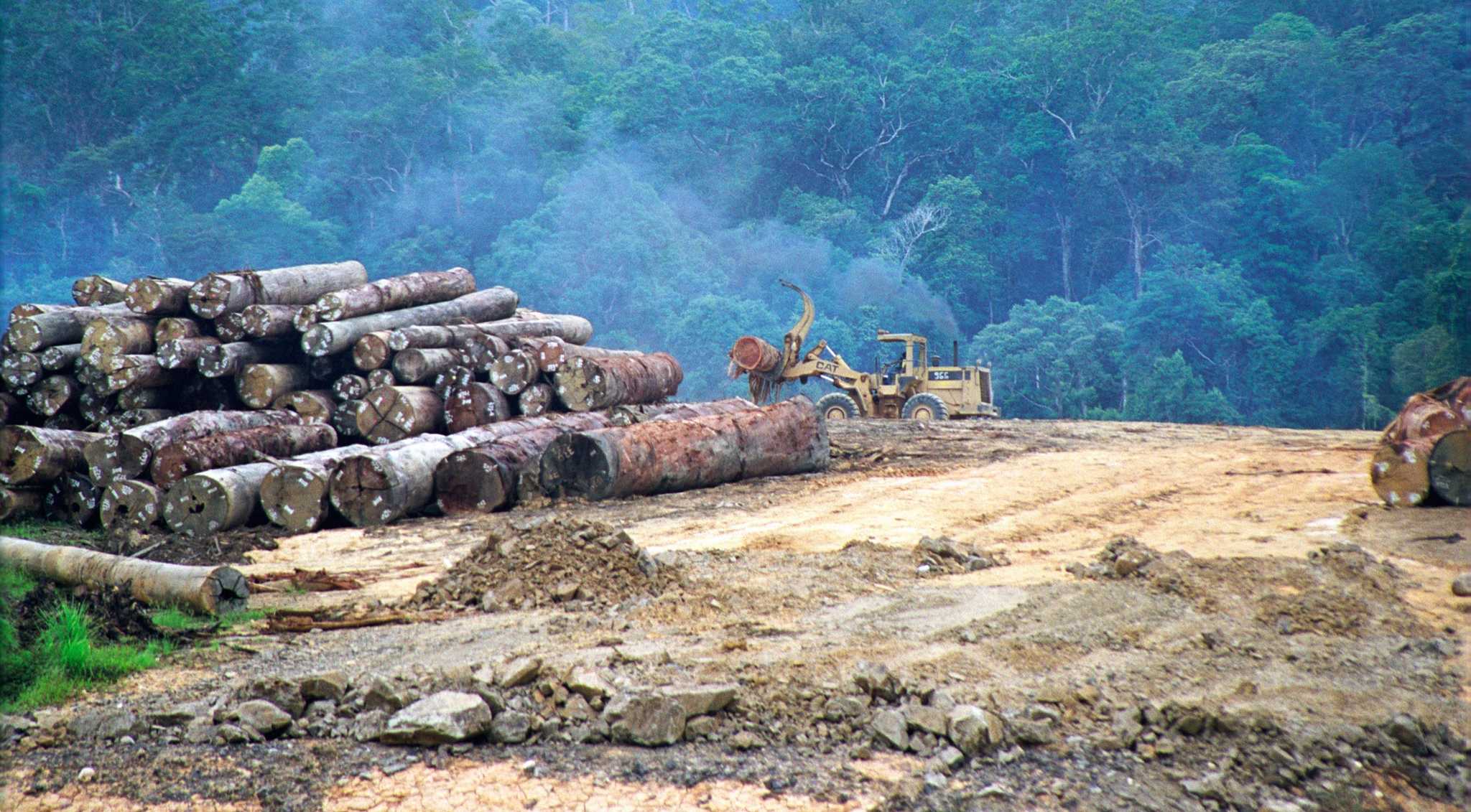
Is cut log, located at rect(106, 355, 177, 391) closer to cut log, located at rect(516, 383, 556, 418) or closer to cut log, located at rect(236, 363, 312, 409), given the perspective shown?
cut log, located at rect(236, 363, 312, 409)

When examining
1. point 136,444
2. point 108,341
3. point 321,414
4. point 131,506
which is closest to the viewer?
point 131,506

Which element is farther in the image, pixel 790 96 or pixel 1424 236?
pixel 790 96

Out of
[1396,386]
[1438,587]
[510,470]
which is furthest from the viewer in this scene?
[1396,386]

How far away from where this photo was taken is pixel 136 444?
40.9 ft

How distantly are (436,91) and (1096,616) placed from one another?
50.1 m

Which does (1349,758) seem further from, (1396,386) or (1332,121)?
(1332,121)

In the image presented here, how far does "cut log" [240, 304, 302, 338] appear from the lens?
14.8 m

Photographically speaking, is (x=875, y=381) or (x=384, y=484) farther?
(x=875, y=381)

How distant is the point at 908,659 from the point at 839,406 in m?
20.0

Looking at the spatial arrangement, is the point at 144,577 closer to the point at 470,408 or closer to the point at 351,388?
the point at 470,408

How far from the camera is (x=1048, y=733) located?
5.12 m

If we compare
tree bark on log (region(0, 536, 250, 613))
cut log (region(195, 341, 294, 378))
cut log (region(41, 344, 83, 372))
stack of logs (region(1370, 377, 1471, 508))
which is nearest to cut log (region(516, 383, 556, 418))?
cut log (region(195, 341, 294, 378))

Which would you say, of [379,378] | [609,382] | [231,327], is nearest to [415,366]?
[379,378]

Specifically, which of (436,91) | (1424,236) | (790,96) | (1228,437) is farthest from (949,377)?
(436,91)
